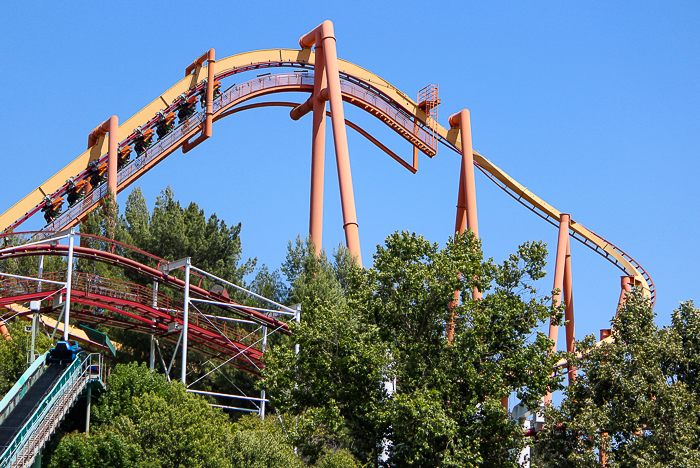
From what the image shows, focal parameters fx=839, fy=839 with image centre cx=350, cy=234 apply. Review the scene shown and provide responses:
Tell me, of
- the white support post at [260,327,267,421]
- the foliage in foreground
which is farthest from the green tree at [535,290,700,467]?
the white support post at [260,327,267,421]

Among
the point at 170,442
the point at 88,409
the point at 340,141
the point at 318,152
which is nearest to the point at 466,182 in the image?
the point at 318,152

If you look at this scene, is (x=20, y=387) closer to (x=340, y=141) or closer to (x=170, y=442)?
(x=170, y=442)

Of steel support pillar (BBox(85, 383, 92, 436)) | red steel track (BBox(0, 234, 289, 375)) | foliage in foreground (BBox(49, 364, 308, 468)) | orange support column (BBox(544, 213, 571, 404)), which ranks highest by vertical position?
orange support column (BBox(544, 213, 571, 404))

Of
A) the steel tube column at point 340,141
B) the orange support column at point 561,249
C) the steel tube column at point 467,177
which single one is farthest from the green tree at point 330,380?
the orange support column at point 561,249

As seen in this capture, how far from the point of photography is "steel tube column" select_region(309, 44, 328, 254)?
3447 cm

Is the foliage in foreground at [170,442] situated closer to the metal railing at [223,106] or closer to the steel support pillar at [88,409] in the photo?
the steel support pillar at [88,409]

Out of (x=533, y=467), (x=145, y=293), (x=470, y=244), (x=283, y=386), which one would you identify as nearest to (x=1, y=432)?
(x=283, y=386)

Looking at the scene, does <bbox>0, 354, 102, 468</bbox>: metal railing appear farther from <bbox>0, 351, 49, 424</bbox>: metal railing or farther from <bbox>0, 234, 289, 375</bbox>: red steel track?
<bbox>0, 234, 289, 375</bbox>: red steel track

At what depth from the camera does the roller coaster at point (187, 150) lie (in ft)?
87.7

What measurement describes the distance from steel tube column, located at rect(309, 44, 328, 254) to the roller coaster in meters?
0.04

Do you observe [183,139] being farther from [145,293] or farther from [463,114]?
[463,114]

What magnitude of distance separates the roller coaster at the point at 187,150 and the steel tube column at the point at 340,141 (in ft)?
0.13

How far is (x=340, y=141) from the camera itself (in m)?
31.9

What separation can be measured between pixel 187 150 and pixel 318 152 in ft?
17.7
